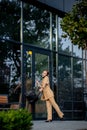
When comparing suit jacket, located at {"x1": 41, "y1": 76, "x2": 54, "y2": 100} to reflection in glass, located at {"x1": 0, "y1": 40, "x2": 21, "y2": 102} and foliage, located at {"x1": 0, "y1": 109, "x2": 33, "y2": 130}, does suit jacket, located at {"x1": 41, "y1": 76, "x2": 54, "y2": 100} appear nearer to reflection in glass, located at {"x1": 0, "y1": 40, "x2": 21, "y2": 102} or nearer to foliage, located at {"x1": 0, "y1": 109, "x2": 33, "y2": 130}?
reflection in glass, located at {"x1": 0, "y1": 40, "x2": 21, "y2": 102}

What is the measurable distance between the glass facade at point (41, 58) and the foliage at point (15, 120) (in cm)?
823

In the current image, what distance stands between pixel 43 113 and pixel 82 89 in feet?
14.9

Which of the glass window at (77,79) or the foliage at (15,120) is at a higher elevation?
the glass window at (77,79)

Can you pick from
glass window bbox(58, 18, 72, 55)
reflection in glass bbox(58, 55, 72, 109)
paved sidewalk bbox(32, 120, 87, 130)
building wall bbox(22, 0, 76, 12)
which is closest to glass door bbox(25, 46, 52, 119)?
reflection in glass bbox(58, 55, 72, 109)

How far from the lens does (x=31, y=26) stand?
59.5ft

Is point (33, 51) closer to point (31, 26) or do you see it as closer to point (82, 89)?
point (31, 26)

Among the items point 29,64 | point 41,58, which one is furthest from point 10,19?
point 41,58

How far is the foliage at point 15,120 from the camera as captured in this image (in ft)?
23.5

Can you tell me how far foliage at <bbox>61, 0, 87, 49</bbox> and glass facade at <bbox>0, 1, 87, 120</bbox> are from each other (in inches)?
162

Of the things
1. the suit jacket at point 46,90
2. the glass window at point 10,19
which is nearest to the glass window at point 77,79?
the suit jacket at point 46,90

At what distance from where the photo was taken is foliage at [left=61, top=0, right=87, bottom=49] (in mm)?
12125

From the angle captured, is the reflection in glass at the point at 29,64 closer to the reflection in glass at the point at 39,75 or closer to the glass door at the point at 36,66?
the glass door at the point at 36,66

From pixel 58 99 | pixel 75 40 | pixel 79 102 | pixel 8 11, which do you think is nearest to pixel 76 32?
pixel 75 40

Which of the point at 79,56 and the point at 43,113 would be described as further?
the point at 79,56
